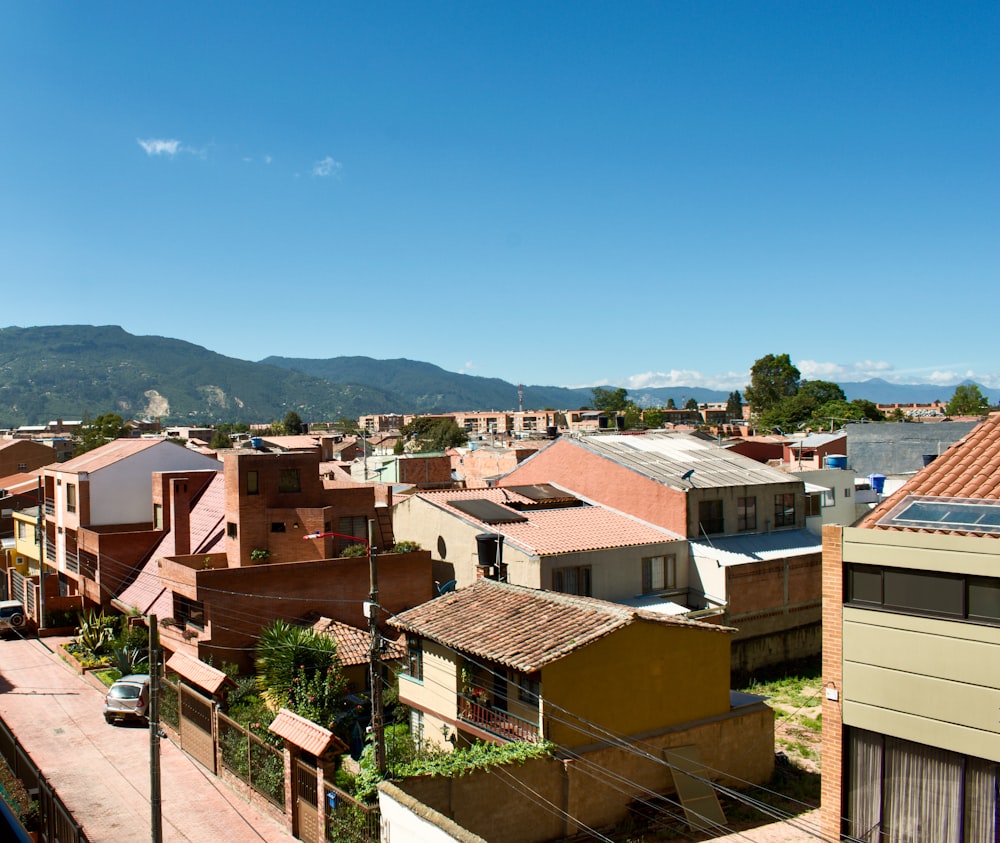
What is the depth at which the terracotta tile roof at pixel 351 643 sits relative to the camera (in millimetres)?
26703

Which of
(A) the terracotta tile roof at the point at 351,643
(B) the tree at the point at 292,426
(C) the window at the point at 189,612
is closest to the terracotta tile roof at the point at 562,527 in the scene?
(A) the terracotta tile roof at the point at 351,643

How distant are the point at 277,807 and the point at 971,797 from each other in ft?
49.0

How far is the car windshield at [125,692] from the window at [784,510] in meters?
26.6

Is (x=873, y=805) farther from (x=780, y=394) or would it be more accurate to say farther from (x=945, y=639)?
(x=780, y=394)

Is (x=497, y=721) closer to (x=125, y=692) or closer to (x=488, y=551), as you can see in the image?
(x=488, y=551)

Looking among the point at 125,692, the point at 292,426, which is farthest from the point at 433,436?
the point at 125,692

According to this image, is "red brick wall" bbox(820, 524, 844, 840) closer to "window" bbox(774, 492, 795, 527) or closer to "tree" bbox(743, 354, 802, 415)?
"window" bbox(774, 492, 795, 527)

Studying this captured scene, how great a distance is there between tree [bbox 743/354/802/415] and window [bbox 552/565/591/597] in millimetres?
147077

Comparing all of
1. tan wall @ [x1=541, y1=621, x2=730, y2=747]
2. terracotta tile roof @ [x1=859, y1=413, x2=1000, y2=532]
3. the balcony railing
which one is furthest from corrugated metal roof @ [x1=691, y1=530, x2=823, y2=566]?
the balcony railing

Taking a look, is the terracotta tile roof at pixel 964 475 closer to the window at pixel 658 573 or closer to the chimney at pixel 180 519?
the window at pixel 658 573

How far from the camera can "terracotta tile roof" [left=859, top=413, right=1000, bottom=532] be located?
15.3 m

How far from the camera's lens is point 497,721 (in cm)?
1969

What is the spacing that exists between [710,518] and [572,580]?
7711 millimetres

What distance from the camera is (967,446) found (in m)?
17.2
